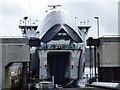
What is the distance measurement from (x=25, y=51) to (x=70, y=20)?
1321 centimetres

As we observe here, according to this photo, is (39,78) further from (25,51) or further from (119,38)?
(119,38)

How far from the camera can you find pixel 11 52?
34.9 m

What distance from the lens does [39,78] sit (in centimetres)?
4197

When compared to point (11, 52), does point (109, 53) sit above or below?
below

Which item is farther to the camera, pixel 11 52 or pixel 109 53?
pixel 109 53

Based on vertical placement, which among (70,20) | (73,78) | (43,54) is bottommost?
(73,78)

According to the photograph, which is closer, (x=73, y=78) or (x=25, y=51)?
(x=25, y=51)

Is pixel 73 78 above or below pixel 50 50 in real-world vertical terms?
below

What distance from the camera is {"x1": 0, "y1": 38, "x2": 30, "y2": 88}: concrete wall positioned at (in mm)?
34688

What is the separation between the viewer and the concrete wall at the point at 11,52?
3469cm

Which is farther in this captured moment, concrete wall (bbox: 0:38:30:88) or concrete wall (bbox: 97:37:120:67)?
concrete wall (bbox: 97:37:120:67)

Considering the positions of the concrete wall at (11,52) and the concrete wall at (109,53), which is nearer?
the concrete wall at (11,52)

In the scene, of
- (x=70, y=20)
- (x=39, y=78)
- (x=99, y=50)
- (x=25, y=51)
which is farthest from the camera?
(x=70, y=20)

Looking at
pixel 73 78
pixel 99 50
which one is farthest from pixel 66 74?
pixel 99 50
